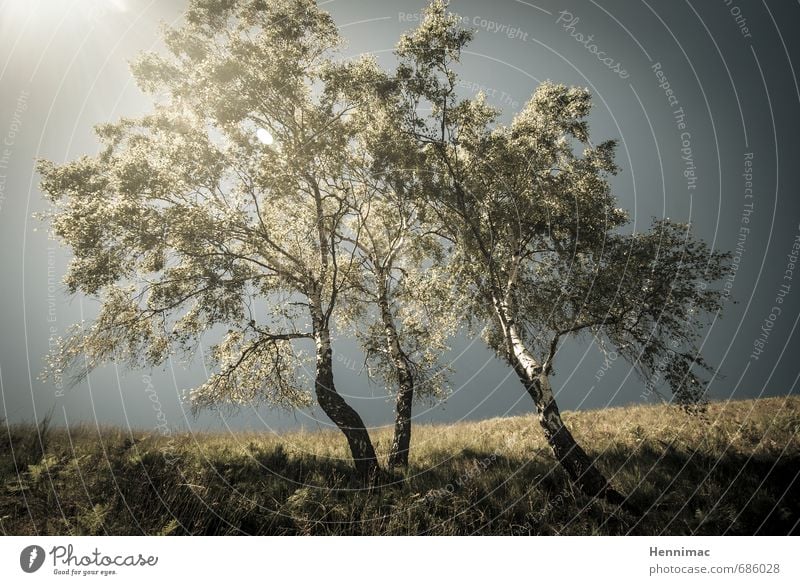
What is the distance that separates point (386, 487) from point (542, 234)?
31.0 ft

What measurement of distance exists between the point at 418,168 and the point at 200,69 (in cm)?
748

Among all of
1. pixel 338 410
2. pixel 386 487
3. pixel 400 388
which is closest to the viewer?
pixel 386 487

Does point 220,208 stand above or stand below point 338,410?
above

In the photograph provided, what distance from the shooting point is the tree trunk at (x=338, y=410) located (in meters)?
9.67

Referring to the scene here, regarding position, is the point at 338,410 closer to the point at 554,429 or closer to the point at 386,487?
the point at 386,487

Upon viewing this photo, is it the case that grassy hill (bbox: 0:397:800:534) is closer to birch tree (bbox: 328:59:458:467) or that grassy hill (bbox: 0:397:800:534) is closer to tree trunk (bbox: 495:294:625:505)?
tree trunk (bbox: 495:294:625:505)

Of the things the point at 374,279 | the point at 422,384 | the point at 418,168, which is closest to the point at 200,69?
the point at 418,168

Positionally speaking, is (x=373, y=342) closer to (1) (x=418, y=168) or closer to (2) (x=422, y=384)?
(2) (x=422, y=384)

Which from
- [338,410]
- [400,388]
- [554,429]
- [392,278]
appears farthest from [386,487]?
[392,278]

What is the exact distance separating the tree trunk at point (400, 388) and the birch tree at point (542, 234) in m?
2.85

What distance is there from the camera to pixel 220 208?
10789 millimetres

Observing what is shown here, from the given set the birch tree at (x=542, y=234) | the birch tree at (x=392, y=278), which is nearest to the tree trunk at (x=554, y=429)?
the birch tree at (x=542, y=234)

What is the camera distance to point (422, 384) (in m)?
12.3

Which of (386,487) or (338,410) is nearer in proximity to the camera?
(386,487)
